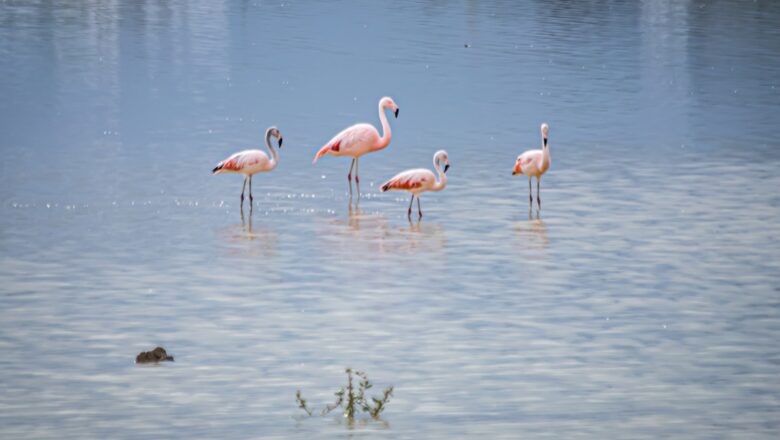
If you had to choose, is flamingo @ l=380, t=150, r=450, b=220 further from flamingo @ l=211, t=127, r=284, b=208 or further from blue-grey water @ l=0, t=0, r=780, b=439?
flamingo @ l=211, t=127, r=284, b=208

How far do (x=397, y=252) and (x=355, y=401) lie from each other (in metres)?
4.88

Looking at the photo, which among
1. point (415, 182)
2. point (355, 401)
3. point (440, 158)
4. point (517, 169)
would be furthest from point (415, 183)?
point (355, 401)

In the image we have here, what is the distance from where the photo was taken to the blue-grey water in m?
10.3

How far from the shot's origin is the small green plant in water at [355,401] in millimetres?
9797

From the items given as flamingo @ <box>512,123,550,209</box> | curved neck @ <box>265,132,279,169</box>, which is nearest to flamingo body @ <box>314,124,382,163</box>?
curved neck @ <box>265,132,279,169</box>

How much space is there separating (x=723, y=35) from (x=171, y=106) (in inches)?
594

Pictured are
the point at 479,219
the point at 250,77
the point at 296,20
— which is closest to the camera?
the point at 479,219

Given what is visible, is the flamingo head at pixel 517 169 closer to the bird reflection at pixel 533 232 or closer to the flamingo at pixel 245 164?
the bird reflection at pixel 533 232

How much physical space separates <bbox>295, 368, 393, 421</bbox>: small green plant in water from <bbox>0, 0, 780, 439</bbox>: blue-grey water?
16cm

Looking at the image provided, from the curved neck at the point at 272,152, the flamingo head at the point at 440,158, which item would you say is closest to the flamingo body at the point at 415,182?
the flamingo head at the point at 440,158

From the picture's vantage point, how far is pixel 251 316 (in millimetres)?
12344

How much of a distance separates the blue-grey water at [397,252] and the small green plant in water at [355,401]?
157 mm

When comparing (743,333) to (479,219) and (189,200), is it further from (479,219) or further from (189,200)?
(189,200)

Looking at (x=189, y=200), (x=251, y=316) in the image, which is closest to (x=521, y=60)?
(x=189, y=200)
